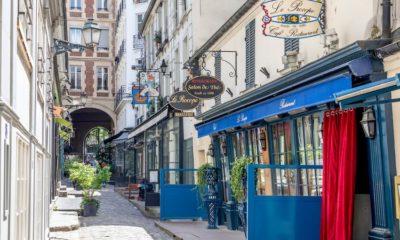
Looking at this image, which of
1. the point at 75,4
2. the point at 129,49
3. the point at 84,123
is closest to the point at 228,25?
the point at 129,49

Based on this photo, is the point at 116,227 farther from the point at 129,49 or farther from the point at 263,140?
the point at 129,49

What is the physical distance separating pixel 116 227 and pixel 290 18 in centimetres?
1028

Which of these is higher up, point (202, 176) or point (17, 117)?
point (17, 117)

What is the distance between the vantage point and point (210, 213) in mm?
16766

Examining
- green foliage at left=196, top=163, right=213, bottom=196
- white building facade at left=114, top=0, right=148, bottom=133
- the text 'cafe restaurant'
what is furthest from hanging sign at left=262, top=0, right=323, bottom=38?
white building facade at left=114, top=0, right=148, bottom=133

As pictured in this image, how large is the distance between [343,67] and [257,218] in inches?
101

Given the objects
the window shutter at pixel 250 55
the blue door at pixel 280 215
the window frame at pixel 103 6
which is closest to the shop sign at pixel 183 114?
the window shutter at pixel 250 55

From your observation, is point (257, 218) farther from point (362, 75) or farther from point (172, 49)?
point (172, 49)

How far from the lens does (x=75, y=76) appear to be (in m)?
55.3

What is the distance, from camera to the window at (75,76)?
5519cm

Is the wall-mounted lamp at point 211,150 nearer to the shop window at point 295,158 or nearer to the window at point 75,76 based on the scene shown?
the shop window at point 295,158

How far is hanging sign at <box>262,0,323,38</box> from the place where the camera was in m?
10.0

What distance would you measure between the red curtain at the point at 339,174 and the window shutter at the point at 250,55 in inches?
204

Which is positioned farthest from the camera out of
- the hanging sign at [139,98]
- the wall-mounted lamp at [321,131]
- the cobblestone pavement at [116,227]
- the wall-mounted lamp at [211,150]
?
the hanging sign at [139,98]
